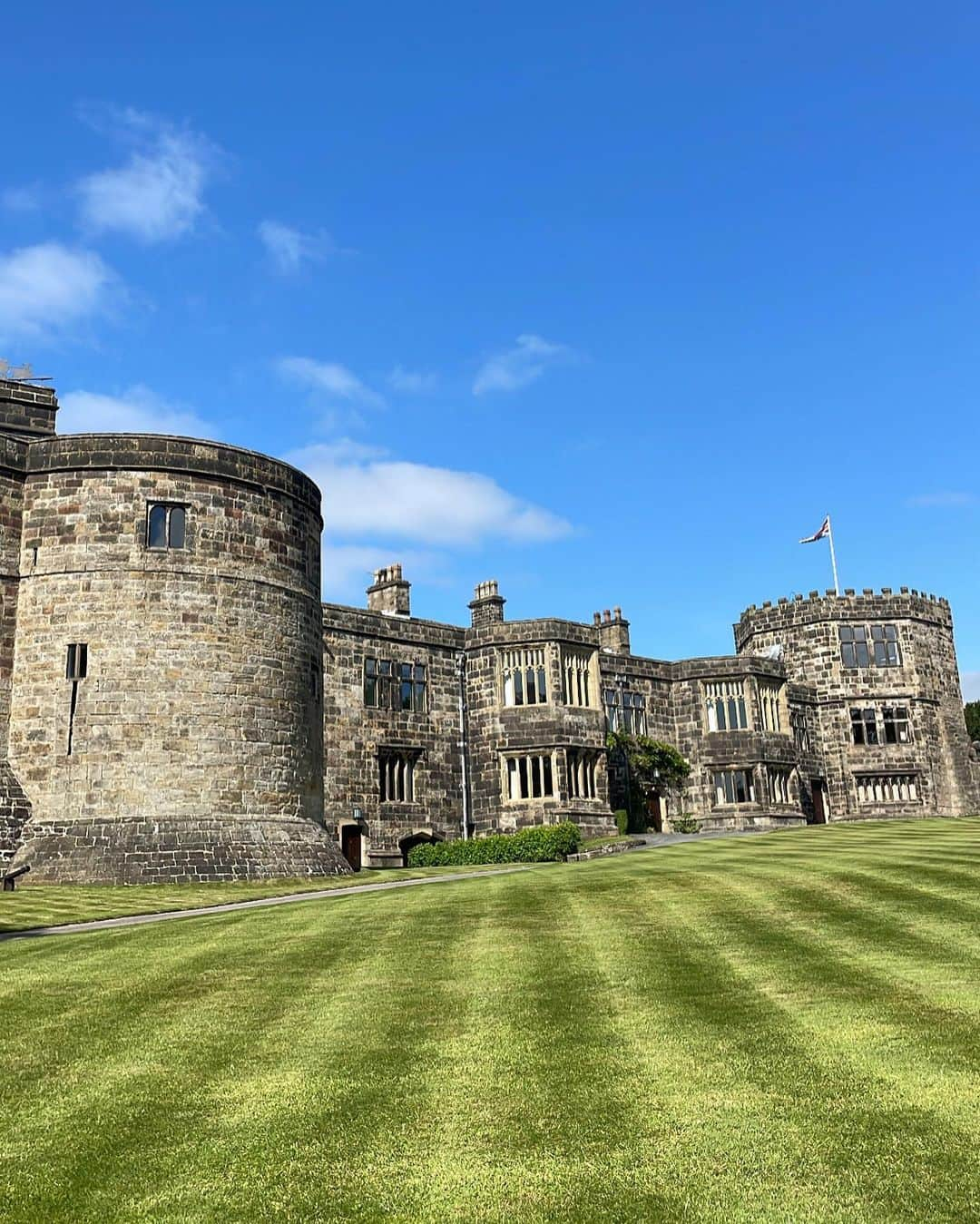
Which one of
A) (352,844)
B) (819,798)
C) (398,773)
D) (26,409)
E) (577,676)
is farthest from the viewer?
(819,798)

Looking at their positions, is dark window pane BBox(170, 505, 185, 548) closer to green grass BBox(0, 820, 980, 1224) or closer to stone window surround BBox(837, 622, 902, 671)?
green grass BBox(0, 820, 980, 1224)

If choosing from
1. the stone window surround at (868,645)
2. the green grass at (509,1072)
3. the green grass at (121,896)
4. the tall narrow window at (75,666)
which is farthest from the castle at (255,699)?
the green grass at (509,1072)

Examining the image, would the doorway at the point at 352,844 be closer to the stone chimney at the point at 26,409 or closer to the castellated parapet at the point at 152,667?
the castellated parapet at the point at 152,667

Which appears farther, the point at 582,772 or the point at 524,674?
the point at 524,674

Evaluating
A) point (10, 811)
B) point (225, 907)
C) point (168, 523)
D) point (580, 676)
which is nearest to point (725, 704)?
point (580, 676)

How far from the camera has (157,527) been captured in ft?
94.8

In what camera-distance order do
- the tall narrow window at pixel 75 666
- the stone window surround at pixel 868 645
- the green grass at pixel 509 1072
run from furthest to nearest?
the stone window surround at pixel 868 645 → the tall narrow window at pixel 75 666 → the green grass at pixel 509 1072

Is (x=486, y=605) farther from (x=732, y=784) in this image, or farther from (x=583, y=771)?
(x=732, y=784)

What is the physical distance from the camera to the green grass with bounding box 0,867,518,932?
19.9 m

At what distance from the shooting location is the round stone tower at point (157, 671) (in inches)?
1057

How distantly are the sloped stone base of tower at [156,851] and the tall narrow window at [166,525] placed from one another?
7.13 metres

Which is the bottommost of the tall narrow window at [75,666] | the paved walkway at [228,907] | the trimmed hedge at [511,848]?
the paved walkway at [228,907]

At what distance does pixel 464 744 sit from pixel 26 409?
19.6m

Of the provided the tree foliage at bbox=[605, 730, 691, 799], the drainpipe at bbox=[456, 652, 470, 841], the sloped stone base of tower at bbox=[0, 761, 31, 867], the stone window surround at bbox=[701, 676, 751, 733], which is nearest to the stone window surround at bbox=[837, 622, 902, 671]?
the stone window surround at bbox=[701, 676, 751, 733]
